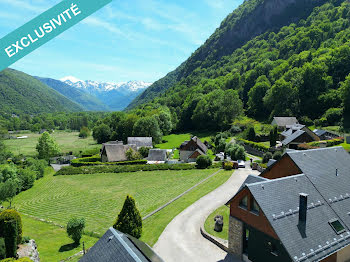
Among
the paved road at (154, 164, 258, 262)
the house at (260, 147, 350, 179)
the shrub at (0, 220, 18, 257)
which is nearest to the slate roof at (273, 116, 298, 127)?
the paved road at (154, 164, 258, 262)

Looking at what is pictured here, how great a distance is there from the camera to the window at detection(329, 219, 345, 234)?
1574 cm

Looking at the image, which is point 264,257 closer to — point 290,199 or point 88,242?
point 290,199

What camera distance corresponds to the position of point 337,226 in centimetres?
1599

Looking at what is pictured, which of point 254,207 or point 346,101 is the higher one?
point 346,101

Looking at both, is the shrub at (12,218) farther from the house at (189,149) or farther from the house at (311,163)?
Answer: the house at (189,149)

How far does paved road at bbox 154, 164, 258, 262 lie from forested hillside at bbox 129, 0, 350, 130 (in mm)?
66019

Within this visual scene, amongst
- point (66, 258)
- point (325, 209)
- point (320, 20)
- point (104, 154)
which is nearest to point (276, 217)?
point (325, 209)

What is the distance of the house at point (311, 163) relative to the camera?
64.2 feet

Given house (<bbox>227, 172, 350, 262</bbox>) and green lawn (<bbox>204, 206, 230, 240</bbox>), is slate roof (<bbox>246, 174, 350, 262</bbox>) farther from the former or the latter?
green lawn (<bbox>204, 206, 230, 240</bbox>)

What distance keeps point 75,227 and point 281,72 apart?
116306mm

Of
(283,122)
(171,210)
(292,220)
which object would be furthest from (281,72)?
(292,220)

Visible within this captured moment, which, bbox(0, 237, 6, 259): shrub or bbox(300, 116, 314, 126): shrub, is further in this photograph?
bbox(300, 116, 314, 126): shrub

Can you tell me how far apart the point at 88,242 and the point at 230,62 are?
175811mm

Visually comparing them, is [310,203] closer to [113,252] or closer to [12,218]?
[113,252]
